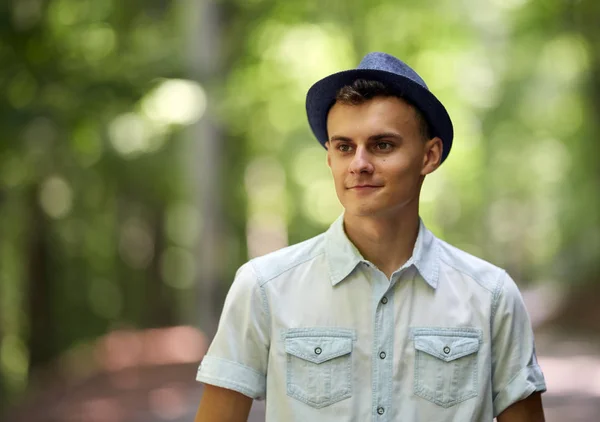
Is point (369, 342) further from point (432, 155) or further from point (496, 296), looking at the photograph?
point (432, 155)

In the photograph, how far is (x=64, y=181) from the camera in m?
17.2

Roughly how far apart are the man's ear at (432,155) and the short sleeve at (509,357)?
0.45 m

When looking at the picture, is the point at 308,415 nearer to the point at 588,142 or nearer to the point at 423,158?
the point at 423,158

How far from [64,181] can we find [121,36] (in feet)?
10.4

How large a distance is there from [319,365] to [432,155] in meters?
0.83

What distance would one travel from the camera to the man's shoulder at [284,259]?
9.61 ft

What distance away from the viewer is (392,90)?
2.95 meters

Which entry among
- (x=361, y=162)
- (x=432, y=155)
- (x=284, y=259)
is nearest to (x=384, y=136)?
(x=361, y=162)

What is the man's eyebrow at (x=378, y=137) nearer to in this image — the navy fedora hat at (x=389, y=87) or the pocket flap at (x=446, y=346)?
the navy fedora hat at (x=389, y=87)

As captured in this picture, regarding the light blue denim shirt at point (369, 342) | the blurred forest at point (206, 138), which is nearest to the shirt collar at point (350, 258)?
the light blue denim shirt at point (369, 342)

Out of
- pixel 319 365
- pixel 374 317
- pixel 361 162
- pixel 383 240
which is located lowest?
pixel 319 365

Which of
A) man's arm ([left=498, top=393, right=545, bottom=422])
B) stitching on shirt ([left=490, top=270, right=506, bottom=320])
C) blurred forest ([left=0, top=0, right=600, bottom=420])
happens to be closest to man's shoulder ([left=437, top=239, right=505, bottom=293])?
stitching on shirt ([left=490, top=270, right=506, bottom=320])

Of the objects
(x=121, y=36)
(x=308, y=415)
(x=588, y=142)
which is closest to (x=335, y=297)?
(x=308, y=415)

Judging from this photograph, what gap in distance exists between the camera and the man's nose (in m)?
2.86
